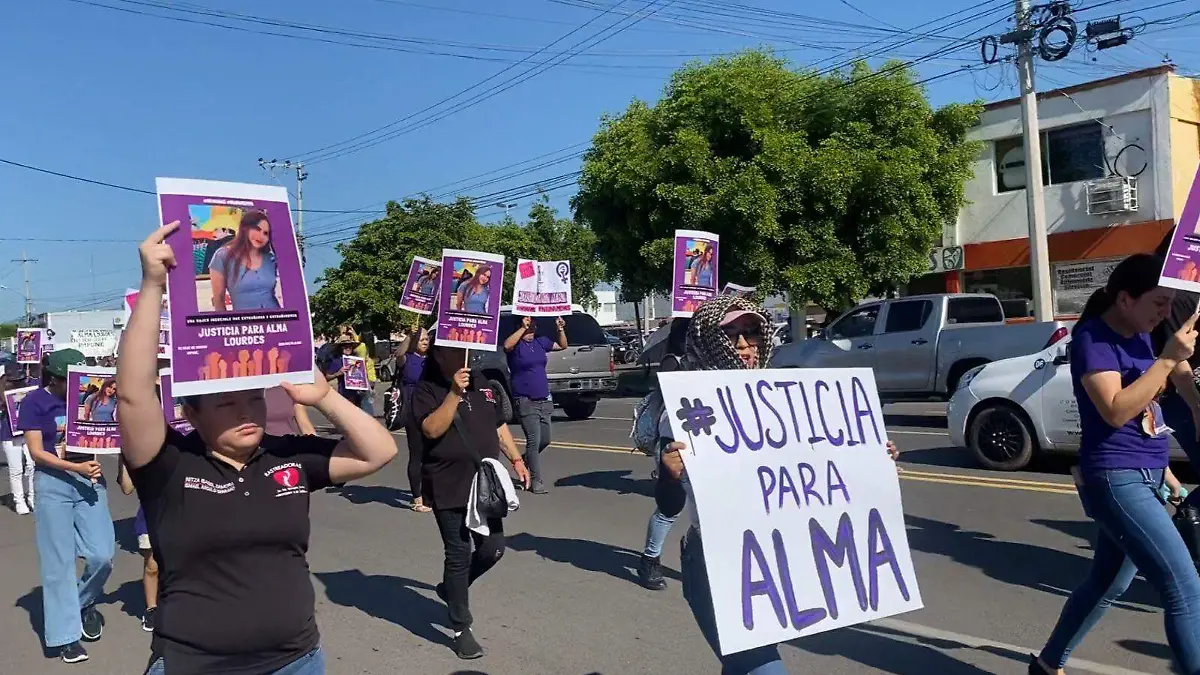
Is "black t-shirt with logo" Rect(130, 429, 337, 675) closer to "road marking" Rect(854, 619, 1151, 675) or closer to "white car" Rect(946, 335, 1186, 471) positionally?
"road marking" Rect(854, 619, 1151, 675)

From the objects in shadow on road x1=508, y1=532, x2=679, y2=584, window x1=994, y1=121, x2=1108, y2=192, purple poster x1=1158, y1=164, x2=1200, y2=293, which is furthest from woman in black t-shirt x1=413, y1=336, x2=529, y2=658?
window x1=994, y1=121, x2=1108, y2=192

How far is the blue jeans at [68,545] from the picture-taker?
235 inches

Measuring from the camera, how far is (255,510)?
118 inches

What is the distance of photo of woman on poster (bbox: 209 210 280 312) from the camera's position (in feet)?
9.26

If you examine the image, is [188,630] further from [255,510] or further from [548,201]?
[548,201]

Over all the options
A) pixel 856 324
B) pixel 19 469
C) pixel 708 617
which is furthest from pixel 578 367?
pixel 708 617

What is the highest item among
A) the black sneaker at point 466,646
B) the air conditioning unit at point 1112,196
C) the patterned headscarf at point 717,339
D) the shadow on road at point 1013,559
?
the air conditioning unit at point 1112,196

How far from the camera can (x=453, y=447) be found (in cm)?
584

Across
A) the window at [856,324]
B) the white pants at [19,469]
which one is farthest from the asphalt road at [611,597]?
the window at [856,324]

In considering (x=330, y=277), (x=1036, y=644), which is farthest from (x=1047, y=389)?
(x=330, y=277)

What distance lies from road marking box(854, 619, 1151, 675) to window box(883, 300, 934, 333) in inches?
448

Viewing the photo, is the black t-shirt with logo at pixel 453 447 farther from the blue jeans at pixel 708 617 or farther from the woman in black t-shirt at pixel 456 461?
the blue jeans at pixel 708 617

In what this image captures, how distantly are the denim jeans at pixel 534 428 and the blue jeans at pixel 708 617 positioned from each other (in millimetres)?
7650

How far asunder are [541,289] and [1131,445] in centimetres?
788
